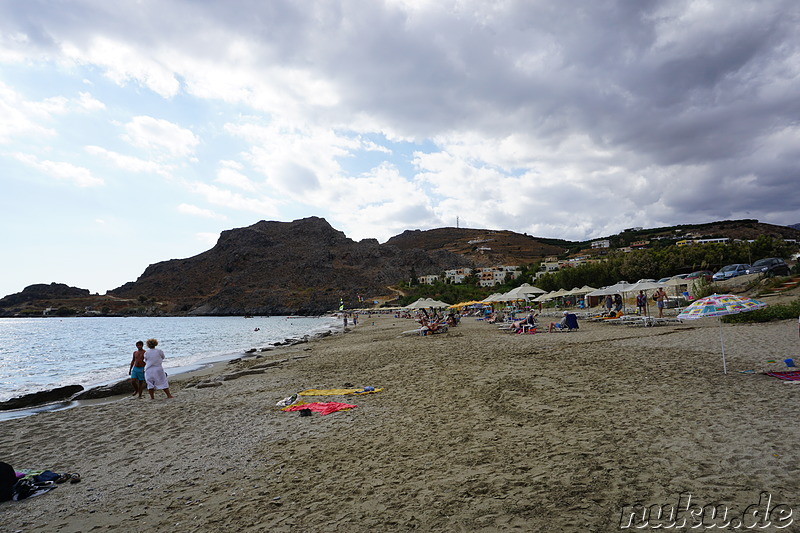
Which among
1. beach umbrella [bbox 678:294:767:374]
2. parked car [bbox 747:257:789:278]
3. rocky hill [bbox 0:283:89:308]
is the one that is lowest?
beach umbrella [bbox 678:294:767:374]

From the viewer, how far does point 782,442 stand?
15.0ft

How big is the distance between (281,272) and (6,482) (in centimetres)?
15631

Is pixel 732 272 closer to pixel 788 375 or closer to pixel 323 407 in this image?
pixel 788 375

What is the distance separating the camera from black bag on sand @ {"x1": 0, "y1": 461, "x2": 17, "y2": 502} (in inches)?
200

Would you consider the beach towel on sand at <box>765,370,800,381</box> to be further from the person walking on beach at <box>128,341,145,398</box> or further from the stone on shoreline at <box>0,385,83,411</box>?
the stone on shoreline at <box>0,385,83,411</box>

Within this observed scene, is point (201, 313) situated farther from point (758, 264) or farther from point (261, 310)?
point (758, 264)

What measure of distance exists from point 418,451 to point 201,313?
148618 mm

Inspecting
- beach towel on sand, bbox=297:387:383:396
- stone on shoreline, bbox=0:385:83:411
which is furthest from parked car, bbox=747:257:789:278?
stone on shoreline, bbox=0:385:83:411

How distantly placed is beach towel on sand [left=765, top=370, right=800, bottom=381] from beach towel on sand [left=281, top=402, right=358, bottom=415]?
25.6 feet

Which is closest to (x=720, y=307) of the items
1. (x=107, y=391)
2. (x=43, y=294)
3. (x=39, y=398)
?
(x=107, y=391)

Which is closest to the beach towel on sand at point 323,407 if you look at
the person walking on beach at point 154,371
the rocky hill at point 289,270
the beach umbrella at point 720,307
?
the person walking on beach at point 154,371

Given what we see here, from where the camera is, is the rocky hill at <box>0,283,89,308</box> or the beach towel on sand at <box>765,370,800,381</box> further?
the rocky hill at <box>0,283,89,308</box>

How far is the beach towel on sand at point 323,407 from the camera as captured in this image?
8.15 meters

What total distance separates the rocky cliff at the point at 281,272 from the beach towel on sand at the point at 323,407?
11380cm
